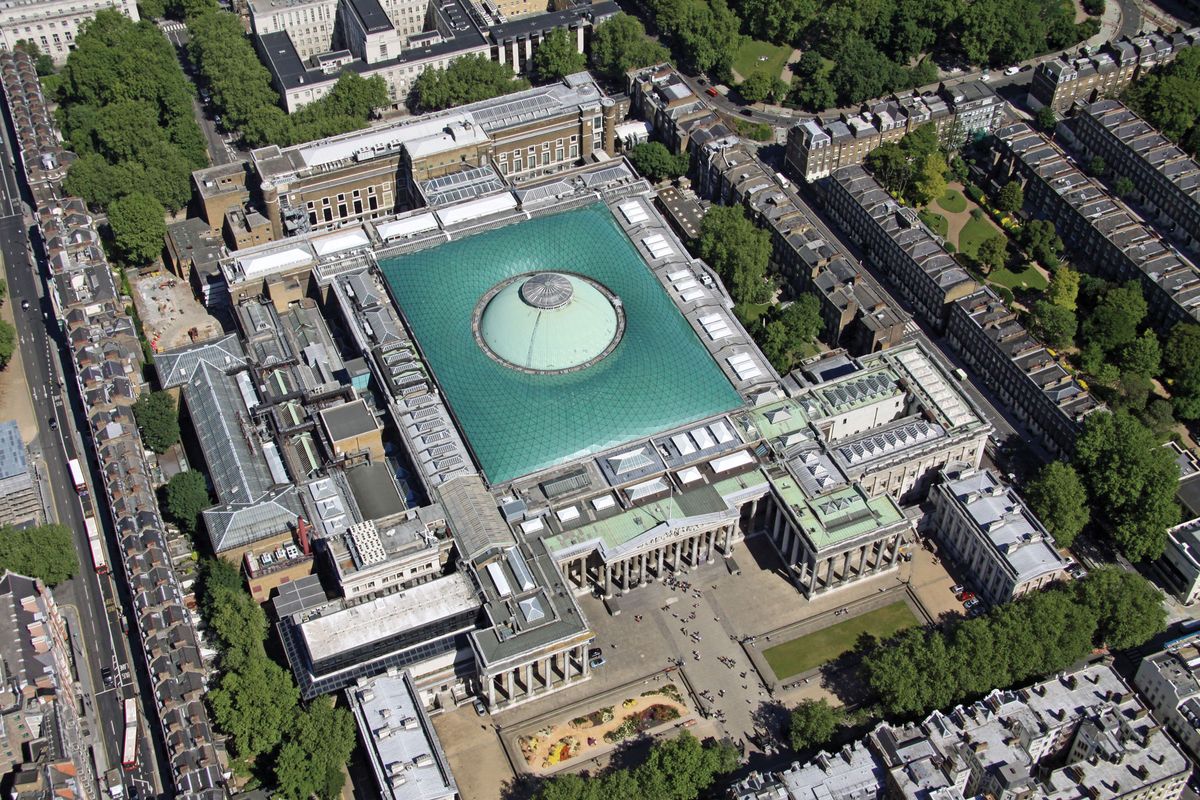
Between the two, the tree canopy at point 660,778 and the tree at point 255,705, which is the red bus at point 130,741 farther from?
the tree canopy at point 660,778

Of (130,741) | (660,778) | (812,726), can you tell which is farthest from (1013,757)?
(130,741)

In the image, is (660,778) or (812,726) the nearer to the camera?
(660,778)

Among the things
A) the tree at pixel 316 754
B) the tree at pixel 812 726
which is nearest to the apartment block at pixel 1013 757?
the tree at pixel 812 726

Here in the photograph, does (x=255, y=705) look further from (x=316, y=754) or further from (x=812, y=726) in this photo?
(x=812, y=726)

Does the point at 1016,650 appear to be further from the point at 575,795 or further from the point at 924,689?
the point at 575,795

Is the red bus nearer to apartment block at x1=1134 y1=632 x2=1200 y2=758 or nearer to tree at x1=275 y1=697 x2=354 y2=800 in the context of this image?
tree at x1=275 y1=697 x2=354 y2=800

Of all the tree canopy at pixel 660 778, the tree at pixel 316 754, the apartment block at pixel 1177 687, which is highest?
the tree at pixel 316 754
